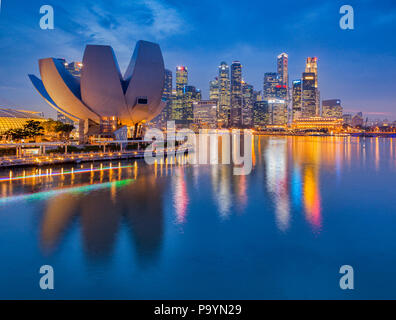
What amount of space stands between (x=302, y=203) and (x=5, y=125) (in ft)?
145

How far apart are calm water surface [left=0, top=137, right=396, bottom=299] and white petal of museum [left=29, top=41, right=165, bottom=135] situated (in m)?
20.8

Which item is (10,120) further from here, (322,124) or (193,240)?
(322,124)

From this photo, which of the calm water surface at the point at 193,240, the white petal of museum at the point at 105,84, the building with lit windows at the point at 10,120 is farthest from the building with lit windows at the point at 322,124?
the calm water surface at the point at 193,240

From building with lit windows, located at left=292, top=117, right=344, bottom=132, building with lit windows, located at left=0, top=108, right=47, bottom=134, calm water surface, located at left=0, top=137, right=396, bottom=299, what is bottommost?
calm water surface, located at left=0, top=137, right=396, bottom=299

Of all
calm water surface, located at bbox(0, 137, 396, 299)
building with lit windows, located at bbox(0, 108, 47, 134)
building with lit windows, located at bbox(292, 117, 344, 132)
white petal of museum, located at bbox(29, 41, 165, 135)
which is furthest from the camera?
building with lit windows, located at bbox(292, 117, 344, 132)

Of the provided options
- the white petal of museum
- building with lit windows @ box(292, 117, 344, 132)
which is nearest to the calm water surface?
the white petal of museum

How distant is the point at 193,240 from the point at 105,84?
29.2 meters

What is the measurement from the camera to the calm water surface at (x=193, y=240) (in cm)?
520

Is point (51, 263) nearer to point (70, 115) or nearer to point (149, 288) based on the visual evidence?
point (149, 288)

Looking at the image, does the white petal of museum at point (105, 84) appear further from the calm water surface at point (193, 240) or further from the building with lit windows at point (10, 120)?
the calm water surface at point (193, 240)

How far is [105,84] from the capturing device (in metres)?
32.3

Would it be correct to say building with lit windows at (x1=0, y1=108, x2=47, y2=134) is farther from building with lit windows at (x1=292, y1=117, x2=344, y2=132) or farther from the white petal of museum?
building with lit windows at (x1=292, y1=117, x2=344, y2=132)

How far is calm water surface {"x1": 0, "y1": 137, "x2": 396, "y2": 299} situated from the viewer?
17.1 ft
